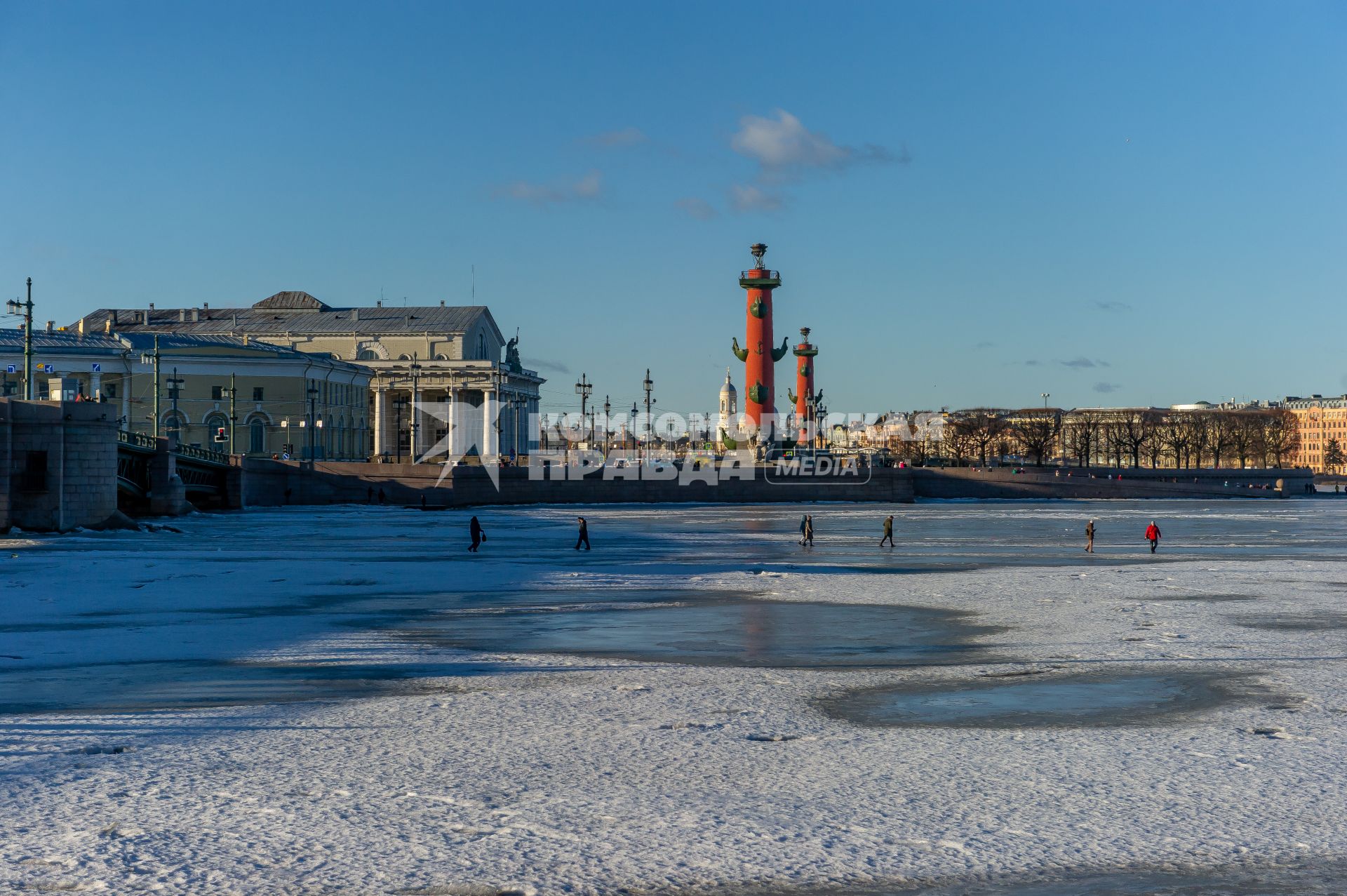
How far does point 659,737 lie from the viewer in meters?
13.9

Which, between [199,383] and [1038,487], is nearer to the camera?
[199,383]

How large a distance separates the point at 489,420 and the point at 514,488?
3883 centimetres

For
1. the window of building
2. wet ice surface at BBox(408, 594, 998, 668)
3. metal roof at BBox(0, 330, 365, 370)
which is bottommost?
wet ice surface at BBox(408, 594, 998, 668)

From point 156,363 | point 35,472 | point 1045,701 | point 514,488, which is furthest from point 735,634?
point 514,488

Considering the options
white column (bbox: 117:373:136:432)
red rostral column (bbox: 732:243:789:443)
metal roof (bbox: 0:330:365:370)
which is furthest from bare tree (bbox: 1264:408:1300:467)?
white column (bbox: 117:373:136:432)

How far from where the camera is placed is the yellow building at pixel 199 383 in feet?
271

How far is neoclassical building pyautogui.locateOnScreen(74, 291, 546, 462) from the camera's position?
11438 centimetres

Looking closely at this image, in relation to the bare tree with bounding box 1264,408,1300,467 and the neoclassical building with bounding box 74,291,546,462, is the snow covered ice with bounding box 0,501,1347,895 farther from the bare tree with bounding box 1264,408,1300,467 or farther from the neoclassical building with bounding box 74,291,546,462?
the bare tree with bounding box 1264,408,1300,467

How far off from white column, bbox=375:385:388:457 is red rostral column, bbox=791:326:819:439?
3584 cm

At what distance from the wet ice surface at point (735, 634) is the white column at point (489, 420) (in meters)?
88.9

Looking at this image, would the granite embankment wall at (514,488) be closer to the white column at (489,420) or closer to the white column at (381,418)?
the white column at (489,420)

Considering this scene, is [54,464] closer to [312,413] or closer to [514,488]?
[514,488]

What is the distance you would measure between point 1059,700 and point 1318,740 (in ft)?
9.61

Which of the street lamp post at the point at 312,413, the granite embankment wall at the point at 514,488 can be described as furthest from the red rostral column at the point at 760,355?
the street lamp post at the point at 312,413
